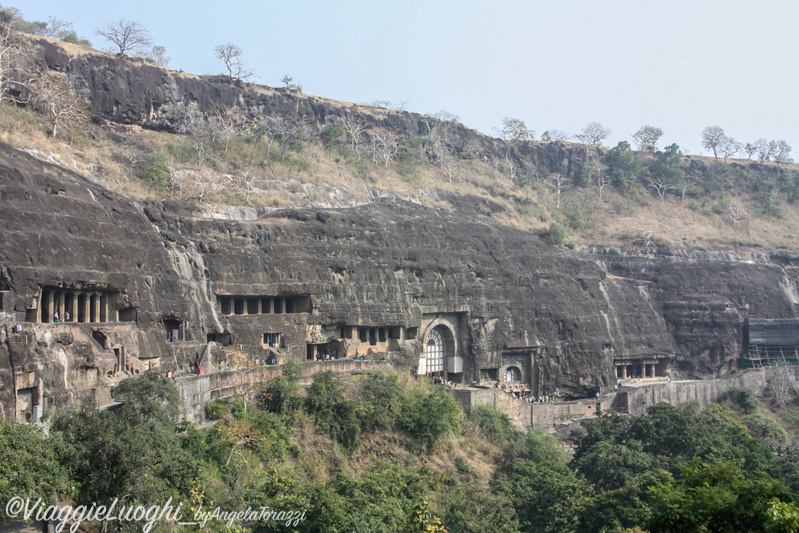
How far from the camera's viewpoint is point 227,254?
3719 centimetres

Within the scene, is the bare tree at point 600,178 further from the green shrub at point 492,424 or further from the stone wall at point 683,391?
the green shrub at point 492,424

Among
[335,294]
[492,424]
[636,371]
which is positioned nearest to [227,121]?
[335,294]

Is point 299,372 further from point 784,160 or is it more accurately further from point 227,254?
point 784,160

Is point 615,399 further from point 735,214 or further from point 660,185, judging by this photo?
point 660,185

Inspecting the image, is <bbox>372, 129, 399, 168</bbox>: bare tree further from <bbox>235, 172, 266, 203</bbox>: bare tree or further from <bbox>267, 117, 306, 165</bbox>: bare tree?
<bbox>235, 172, 266, 203</bbox>: bare tree

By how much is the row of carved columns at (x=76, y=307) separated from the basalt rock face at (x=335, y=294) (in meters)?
0.07

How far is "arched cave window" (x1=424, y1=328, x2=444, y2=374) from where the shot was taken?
46.2 meters

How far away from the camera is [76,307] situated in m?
27.6

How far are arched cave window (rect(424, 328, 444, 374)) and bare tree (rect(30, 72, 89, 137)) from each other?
26313 mm

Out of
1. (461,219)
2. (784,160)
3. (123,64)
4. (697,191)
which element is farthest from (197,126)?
(784,160)

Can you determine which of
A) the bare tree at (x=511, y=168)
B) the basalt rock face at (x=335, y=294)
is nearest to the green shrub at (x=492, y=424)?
the basalt rock face at (x=335, y=294)

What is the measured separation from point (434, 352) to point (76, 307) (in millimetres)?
24122

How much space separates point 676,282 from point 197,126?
4107 centimetres

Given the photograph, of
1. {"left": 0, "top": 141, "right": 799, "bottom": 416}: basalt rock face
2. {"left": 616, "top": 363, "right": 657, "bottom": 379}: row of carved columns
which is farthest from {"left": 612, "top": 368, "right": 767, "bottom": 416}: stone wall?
{"left": 616, "top": 363, "right": 657, "bottom": 379}: row of carved columns
